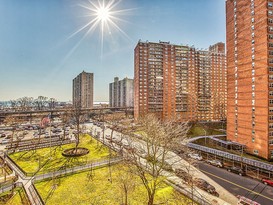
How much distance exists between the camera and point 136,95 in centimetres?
6675

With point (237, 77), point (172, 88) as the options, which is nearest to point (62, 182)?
point (237, 77)

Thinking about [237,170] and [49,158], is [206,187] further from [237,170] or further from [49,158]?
[49,158]

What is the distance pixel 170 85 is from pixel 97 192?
55660 mm

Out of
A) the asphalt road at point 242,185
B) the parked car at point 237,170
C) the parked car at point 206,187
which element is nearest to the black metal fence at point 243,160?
the parked car at point 237,170

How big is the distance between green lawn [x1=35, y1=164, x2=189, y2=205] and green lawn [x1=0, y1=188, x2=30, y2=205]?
5.34 ft

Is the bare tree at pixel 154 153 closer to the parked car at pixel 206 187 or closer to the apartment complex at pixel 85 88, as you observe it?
the parked car at pixel 206 187

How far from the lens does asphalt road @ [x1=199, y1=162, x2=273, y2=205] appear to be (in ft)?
58.1

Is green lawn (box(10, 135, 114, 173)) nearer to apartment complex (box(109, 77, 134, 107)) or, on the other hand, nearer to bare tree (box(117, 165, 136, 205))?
A: bare tree (box(117, 165, 136, 205))

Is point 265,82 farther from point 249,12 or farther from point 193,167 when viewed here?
point 193,167

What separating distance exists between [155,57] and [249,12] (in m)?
35.9

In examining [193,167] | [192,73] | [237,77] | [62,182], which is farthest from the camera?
[192,73]

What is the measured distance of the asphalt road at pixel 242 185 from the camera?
17719 millimetres

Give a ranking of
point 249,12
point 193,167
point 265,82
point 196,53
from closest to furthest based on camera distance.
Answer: point 193,167 < point 265,82 < point 249,12 < point 196,53

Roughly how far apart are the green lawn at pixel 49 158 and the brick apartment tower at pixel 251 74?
30.8 metres
